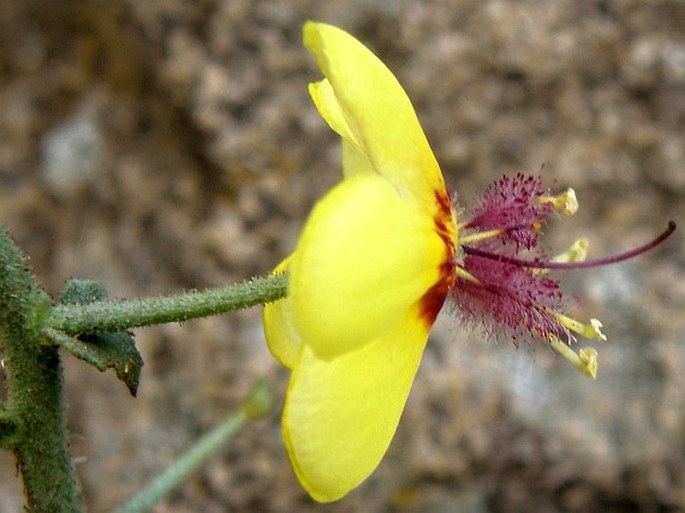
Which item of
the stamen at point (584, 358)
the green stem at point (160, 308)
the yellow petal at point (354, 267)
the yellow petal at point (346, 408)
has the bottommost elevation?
the stamen at point (584, 358)

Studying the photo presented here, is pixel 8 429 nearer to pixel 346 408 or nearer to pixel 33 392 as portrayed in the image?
A: pixel 33 392

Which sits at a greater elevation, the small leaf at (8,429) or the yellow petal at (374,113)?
the yellow petal at (374,113)

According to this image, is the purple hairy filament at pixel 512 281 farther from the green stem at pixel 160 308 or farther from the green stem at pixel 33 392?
the green stem at pixel 33 392

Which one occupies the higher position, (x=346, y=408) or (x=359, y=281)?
(x=359, y=281)

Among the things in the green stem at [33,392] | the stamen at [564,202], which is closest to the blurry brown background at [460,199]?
the stamen at [564,202]

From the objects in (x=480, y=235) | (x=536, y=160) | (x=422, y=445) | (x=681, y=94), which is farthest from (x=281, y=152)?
(x=480, y=235)

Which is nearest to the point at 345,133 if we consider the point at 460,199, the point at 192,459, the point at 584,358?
the point at 584,358
